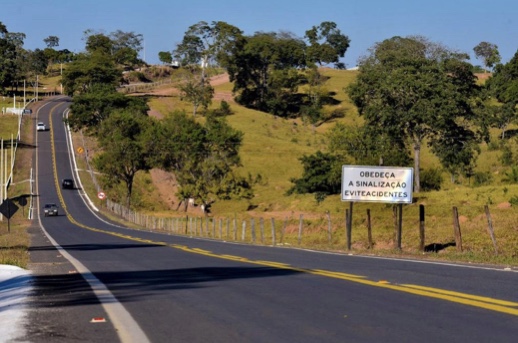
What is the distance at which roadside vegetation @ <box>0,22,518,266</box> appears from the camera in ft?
163

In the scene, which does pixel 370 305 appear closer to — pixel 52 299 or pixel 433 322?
pixel 433 322

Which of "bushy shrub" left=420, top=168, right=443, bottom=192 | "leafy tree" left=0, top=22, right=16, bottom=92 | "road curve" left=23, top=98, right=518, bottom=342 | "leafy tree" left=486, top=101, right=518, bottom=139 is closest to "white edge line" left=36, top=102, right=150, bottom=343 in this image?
"road curve" left=23, top=98, right=518, bottom=342

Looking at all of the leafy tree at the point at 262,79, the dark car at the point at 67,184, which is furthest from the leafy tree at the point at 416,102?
the leafy tree at the point at 262,79

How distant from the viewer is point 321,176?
250 feet

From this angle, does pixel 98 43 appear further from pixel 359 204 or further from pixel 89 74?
pixel 359 204

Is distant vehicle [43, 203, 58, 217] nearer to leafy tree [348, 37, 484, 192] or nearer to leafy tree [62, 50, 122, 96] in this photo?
leafy tree [348, 37, 484, 192]

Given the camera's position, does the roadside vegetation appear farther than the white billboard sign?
Yes

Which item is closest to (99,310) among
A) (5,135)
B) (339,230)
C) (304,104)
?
(339,230)

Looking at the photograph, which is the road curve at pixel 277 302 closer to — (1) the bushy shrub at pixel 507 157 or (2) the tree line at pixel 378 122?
(2) the tree line at pixel 378 122

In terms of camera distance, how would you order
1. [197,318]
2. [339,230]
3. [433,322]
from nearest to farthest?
[433,322] < [197,318] < [339,230]

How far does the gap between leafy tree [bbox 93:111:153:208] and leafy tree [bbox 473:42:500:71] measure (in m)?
91.7

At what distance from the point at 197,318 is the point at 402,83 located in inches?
2399

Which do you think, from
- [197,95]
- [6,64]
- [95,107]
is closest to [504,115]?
[197,95]

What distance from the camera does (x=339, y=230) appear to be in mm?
49906
